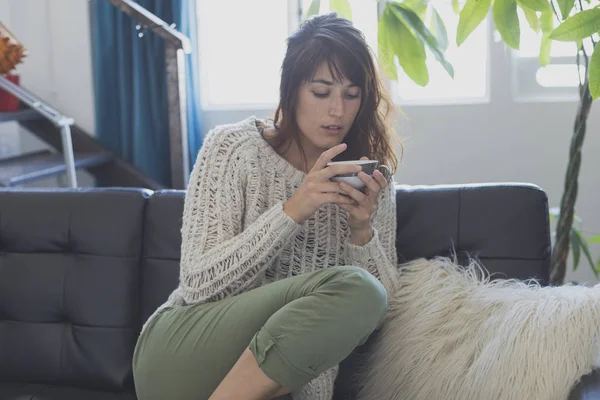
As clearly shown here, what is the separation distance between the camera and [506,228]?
1.81m

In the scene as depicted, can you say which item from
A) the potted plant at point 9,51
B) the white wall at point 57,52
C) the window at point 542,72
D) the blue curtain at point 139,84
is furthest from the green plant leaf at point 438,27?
the white wall at point 57,52

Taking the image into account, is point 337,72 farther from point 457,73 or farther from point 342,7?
point 457,73

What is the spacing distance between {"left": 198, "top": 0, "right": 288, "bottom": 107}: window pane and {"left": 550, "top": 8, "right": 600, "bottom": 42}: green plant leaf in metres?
2.35

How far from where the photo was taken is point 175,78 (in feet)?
10.6

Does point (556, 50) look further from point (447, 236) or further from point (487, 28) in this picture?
point (447, 236)

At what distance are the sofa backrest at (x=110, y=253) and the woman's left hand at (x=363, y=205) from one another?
151 mm

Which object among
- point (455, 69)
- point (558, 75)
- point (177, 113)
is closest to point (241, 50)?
point (177, 113)

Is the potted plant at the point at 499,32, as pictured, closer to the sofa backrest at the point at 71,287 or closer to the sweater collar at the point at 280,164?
the sweater collar at the point at 280,164

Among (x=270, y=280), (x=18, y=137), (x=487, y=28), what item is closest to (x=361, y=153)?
(x=270, y=280)

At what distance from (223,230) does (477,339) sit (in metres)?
0.56

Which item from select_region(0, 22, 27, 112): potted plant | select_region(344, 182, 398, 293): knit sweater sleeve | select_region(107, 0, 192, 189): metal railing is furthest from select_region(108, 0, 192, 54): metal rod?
select_region(344, 182, 398, 293): knit sweater sleeve

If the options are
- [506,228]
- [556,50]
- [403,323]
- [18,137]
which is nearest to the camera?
[403,323]

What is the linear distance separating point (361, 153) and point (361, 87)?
0.18 meters

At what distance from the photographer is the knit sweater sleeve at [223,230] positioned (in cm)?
159
